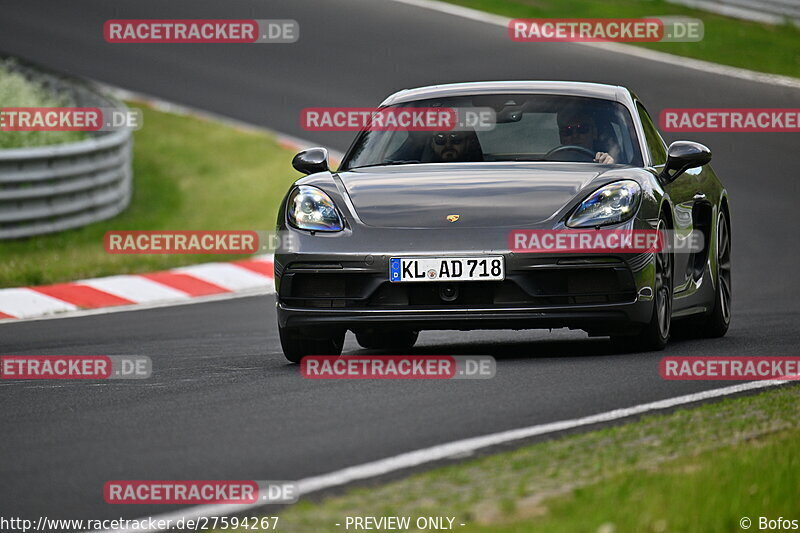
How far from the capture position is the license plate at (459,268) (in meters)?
7.75

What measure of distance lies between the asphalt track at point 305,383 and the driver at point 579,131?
1.09 metres

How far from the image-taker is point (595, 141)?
8.85 meters

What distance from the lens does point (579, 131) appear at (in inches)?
350

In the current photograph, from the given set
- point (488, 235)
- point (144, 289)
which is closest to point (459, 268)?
point (488, 235)

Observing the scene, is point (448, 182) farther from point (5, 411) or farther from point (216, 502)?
point (216, 502)

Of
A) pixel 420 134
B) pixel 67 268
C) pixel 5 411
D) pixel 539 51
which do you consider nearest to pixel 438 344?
pixel 420 134

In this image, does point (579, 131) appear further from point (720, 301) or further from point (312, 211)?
point (312, 211)

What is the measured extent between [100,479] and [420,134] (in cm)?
421

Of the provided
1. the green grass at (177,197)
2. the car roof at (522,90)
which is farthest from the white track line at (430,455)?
the green grass at (177,197)
